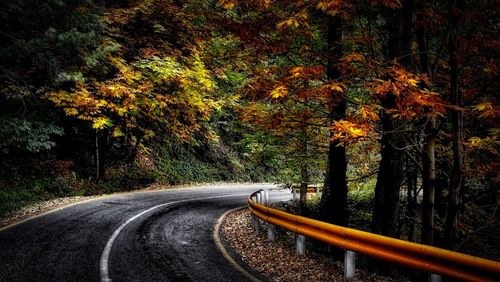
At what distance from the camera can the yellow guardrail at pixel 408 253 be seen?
3938 millimetres

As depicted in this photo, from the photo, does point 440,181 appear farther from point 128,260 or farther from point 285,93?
point 128,260

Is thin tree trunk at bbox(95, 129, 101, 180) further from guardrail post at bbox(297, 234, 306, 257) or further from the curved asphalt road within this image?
guardrail post at bbox(297, 234, 306, 257)

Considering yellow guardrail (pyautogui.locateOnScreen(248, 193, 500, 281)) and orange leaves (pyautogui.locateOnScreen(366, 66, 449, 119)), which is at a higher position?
orange leaves (pyautogui.locateOnScreen(366, 66, 449, 119))

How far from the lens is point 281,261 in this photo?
7117mm

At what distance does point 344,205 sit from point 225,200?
8.05 metres

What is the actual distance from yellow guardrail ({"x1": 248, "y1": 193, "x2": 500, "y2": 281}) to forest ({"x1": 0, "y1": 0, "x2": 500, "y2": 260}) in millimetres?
1565

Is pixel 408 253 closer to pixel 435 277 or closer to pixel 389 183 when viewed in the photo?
pixel 435 277

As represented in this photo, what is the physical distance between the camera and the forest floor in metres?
6.15

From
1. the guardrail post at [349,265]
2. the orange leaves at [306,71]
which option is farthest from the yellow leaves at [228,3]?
the guardrail post at [349,265]

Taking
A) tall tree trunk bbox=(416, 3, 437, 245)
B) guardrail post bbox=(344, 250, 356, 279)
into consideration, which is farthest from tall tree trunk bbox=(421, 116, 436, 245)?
guardrail post bbox=(344, 250, 356, 279)

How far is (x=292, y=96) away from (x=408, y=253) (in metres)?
4.91

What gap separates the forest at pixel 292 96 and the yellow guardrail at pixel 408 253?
1.56 m

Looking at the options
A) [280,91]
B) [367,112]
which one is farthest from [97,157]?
[367,112]

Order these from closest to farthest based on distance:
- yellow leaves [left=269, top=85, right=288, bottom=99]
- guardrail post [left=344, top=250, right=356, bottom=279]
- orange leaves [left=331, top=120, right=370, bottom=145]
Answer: orange leaves [left=331, top=120, right=370, bottom=145] → guardrail post [left=344, top=250, right=356, bottom=279] → yellow leaves [left=269, top=85, right=288, bottom=99]
